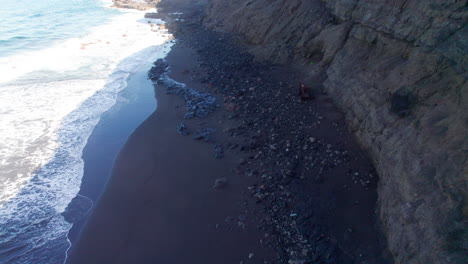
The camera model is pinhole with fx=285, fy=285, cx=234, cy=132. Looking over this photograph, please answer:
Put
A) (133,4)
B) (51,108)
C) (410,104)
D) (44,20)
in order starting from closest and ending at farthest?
(410,104)
(51,108)
(44,20)
(133,4)

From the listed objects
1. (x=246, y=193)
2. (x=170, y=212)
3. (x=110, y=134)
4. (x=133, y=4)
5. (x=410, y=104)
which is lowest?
(x=133, y=4)

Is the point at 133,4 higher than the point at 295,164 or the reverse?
the reverse

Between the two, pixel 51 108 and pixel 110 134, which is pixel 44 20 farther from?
pixel 110 134

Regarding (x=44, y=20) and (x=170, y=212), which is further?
(x=44, y=20)

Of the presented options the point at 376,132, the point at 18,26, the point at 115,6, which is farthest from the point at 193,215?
the point at 115,6

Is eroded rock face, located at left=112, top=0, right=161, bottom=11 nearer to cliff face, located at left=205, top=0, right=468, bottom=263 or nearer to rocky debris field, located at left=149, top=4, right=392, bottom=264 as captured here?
rocky debris field, located at left=149, top=4, right=392, bottom=264

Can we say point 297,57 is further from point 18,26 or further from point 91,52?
point 18,26

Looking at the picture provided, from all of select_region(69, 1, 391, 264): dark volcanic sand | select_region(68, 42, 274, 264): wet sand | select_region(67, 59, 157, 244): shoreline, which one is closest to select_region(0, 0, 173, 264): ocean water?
select_region(67, 59, 157, 244): shoreline

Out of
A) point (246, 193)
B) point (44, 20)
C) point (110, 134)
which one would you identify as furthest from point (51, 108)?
point (44, 20)
